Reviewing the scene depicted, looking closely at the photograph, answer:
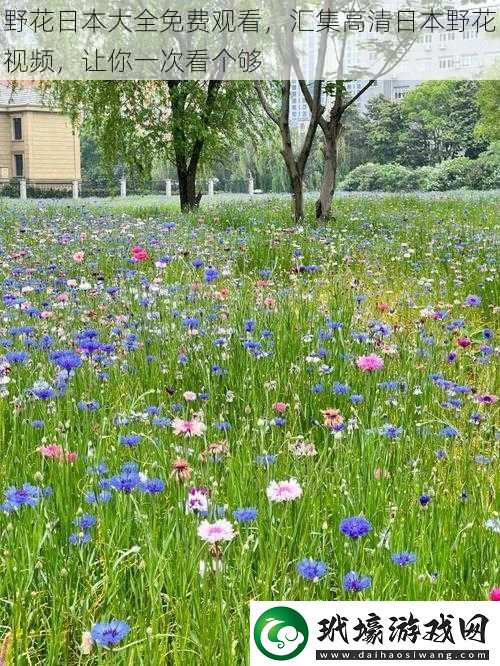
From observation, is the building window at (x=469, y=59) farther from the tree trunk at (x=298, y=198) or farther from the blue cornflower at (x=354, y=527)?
the blue cornflower at (x=354, y=527)

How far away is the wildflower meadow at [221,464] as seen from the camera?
2037 mm

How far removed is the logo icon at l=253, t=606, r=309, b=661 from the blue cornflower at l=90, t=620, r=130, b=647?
0.32 meters

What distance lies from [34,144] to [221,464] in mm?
57437

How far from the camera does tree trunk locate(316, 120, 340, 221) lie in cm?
1286

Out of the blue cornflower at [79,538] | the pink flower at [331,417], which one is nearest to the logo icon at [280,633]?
the blue cornflower at [79,538]

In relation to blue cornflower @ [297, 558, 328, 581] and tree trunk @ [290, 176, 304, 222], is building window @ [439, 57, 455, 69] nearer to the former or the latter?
tree trunk @ [290, 176, 304, 222]

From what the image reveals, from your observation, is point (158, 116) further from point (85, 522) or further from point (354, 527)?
point (354, 527)

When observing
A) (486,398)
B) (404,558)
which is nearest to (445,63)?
(486,398)

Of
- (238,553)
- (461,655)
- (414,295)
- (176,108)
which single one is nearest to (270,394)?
(238,553)

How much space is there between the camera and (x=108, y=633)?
5.19 feet

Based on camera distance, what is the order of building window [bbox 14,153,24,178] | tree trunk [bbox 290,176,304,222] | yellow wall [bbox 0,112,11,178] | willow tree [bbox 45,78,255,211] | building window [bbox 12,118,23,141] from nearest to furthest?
tree trunk [bbox 290,176,304,222] → willow tree [bbox 45,78,255,211] → building window [bbox 12,118,23,141] → building window [bbox 14,153,24,178] → yellow wall [bbox 0,112,11,178]

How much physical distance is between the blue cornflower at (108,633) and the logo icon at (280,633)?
1.07ft

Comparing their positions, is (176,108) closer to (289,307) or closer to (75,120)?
(75,120)

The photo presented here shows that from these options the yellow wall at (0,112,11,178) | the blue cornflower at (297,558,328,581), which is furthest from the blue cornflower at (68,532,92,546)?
the yellow wall at (0,112,11,178)
